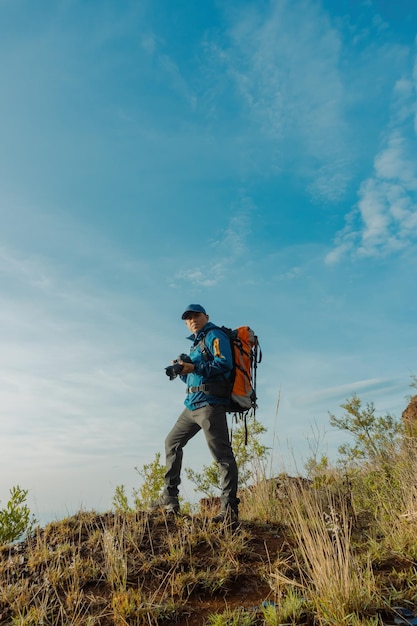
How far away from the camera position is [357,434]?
13242mm

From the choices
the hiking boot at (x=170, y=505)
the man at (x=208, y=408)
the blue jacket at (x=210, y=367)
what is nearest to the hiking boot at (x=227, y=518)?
the man at (x=208, y=408)

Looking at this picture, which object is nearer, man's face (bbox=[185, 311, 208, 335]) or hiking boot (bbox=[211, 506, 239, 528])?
hiking boot (bbox=[211, 506, 239, 528])

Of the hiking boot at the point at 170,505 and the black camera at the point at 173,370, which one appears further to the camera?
the hiking boot at the point at 170,505

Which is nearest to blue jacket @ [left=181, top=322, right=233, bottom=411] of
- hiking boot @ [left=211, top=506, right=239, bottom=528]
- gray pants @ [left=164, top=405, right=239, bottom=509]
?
gray pants @ [left=164, top=405, right=239, bottom=509]

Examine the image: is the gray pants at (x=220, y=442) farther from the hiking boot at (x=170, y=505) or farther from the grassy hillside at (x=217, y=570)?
the hiking boot at (x=170, y=505)

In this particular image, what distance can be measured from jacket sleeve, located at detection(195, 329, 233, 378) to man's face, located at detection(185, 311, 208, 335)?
42cm

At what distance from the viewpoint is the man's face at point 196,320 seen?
6.47 meters

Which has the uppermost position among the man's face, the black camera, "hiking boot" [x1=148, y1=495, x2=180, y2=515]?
the man's face

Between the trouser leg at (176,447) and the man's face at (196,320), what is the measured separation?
1115mm

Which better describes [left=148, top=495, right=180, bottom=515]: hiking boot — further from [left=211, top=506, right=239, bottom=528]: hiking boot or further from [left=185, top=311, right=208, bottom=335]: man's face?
[left=185, top=311, right=208, bottom=335]: man's face

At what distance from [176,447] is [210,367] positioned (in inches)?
52.5

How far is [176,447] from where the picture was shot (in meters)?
6.42

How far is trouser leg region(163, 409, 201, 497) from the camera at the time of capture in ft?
20.8

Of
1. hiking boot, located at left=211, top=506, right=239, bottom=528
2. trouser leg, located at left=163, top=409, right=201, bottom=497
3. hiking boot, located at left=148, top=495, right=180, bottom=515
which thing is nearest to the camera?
hiking boot, located at left=211, top=506, right=239, bottom=528
